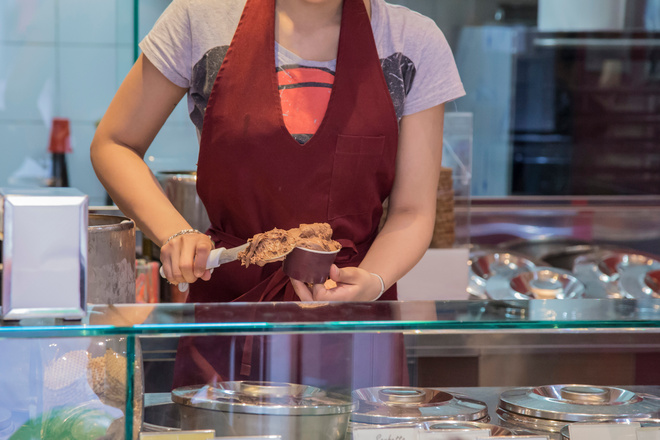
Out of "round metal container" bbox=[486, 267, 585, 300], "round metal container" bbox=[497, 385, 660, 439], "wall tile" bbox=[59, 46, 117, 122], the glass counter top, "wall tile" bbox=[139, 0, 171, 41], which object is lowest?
"round metal container" bbox=[486, 267, 585, 300]

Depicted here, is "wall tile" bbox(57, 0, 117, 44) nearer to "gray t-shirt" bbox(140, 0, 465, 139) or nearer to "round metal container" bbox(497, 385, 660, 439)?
"gray t-shirt" bbox(140, 0, 465, 139)

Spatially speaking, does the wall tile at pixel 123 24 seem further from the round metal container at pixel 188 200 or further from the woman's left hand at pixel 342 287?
the woman's left hand at pixel 342 287

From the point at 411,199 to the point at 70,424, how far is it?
649 mm

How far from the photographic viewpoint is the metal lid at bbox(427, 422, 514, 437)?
0.73 m

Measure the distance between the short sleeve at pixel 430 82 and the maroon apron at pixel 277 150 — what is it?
0.05 meters

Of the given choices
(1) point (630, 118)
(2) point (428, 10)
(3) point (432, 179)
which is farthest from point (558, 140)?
(3) point (432, 179)

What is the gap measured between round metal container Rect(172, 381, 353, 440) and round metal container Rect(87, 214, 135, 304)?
22 centimetres

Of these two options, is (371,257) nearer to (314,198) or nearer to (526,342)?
(314,198)

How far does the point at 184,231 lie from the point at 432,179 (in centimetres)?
41

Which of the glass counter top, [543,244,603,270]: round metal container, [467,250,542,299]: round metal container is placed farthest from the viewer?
[543,244,603,270]: round metal container

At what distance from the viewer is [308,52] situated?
1210 millimetres

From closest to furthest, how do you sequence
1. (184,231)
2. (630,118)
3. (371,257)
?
(184,231) < (371,257) < (630,118)

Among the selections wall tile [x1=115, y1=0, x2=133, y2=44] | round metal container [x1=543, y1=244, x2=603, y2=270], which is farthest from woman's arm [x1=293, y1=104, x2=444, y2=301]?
wall tile [x1=115, y1=0, x2=133, y2=44]

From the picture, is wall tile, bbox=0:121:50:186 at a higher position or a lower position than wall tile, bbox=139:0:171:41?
lower
